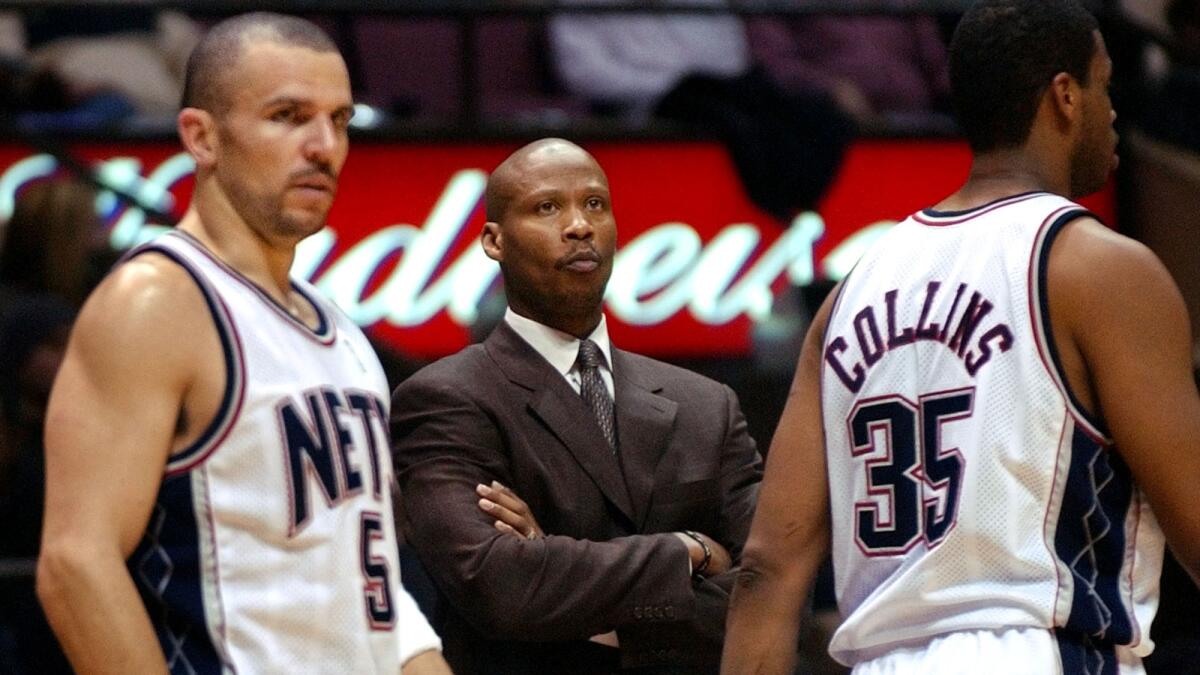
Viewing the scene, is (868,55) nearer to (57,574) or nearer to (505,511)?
(505,511)

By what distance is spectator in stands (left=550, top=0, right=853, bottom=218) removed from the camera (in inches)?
333

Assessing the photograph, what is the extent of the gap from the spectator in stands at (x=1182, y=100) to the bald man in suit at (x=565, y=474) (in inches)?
217

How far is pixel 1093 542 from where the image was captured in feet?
11.4

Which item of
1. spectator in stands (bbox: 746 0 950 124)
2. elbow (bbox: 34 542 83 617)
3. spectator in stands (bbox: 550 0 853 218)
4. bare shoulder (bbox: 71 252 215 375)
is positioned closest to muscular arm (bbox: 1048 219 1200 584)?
bare shoulder (bbox: 71 252 215 375)

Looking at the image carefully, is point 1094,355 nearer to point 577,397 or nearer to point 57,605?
point 577,397

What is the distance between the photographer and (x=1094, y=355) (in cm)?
343

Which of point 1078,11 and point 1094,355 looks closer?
point 1094,355

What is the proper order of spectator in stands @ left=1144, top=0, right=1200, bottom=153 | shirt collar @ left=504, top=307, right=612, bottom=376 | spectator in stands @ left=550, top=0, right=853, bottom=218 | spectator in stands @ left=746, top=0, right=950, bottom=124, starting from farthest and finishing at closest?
spectator in stands @ left=1144, top=0, right=1200, bottom=153 < spectator in stands @ left=746, top=0, right=950, bottom=124 < spectator in stands @ left=550, top=0, right=853, bottom=218 < shirt collar @ left=504, top=307, right=612, bottom=376

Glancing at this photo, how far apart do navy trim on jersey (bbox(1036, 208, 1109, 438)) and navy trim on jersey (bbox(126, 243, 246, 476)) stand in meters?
1.31

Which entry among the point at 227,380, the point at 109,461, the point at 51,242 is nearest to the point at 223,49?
the point at 227,380

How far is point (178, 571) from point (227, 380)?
0.30 meters

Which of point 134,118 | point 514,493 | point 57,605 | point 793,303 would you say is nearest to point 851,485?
point 514,493

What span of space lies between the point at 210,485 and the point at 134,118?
5.25m

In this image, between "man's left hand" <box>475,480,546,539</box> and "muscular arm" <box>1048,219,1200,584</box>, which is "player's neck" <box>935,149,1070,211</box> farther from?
"man's left hand" <box>475,480,546,539</box>
